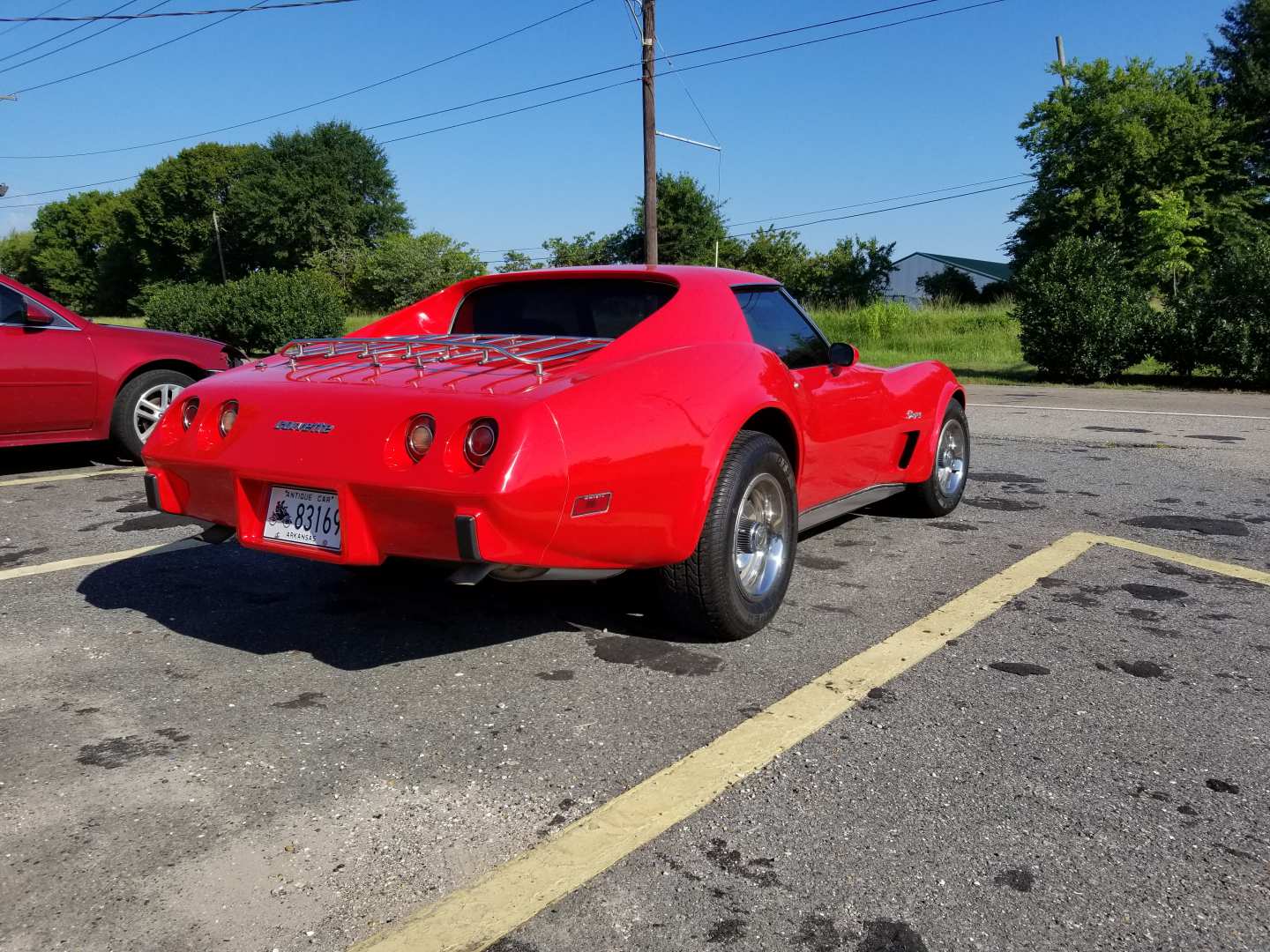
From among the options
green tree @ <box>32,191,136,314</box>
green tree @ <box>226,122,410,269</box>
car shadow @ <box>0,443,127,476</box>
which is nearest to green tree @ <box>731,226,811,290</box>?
green tree @ <box>226,122,410,269</box>

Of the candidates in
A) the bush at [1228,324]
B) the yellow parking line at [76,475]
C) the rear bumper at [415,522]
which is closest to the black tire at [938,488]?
the rear bumper at [415,522]

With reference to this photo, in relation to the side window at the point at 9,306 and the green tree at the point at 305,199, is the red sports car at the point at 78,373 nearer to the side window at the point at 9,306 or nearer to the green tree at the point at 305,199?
the side window at the point at 9,306

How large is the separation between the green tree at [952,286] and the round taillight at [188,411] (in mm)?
56046

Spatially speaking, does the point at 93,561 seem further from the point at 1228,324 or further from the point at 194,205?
the point at 194,205

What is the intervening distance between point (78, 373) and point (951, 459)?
588cm

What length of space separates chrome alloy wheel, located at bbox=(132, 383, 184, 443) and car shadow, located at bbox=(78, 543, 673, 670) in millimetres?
2993

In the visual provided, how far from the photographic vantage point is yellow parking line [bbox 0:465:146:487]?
6715 millimetres

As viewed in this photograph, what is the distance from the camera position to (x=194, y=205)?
81.9 metres

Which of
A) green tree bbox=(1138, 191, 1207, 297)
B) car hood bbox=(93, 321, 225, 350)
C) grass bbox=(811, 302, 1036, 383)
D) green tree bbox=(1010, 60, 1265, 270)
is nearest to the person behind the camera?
car hood bbox=(93, 321, 225, 350)

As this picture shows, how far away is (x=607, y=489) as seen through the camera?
2988mm

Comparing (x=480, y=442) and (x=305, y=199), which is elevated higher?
(x=305, y=199)

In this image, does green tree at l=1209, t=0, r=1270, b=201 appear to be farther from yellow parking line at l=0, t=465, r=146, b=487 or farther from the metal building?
yellow parking line at l=0, t=465, r=146, b=487

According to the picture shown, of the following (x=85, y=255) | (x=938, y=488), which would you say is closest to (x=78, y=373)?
(x=938, y=488)

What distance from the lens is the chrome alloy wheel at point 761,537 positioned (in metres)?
3.62
